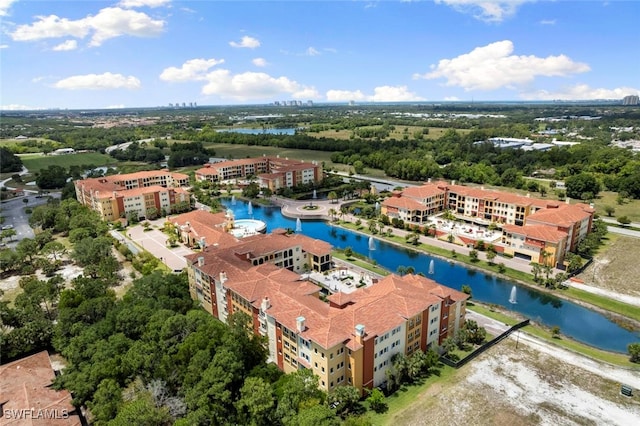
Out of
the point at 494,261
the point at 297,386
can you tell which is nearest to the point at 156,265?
the point at 297,386

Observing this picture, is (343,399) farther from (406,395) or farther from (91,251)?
(91,251)

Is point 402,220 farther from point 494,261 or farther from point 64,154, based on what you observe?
point 64,154

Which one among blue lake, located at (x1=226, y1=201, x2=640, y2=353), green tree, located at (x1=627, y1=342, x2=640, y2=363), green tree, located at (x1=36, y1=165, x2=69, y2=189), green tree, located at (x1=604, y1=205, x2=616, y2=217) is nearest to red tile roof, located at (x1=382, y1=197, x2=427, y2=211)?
blue lake, located at (x1=226, y1=201, x2=640, y2=353)

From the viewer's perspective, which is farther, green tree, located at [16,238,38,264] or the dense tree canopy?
the dense tree canopy

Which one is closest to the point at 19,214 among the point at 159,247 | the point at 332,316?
the point at 159,247

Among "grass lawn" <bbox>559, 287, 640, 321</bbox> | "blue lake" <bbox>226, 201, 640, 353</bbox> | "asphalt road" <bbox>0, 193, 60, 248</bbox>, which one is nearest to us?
"blue lake" <bbox>226, 201, 640, 353</bbox>

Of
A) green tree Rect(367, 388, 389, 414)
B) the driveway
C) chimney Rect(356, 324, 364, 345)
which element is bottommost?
green tree Rect(367, 388, 389, 414)

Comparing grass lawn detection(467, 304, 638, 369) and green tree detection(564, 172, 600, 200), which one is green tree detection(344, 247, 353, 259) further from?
green tree detection(564, 172, 600, 200)
